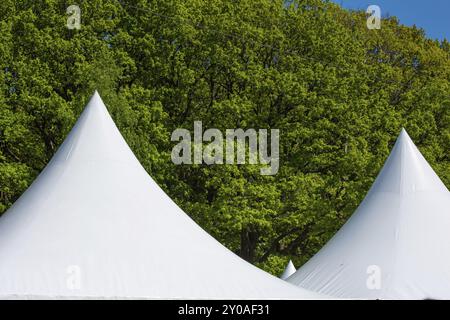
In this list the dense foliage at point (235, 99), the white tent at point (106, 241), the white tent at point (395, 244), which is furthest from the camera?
the dense foliage at point (235, 99)

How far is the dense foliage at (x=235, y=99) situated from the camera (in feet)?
94.3

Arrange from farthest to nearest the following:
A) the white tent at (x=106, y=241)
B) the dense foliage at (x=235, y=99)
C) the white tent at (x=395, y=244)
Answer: the dense foliage at (x=235, y=99), the white tent at (x=395, y=244), the white tent at (x=106, y=241)

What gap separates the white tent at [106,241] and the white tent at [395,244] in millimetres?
4543

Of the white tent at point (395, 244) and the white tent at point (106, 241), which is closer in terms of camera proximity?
the white tent at point (106, 241)

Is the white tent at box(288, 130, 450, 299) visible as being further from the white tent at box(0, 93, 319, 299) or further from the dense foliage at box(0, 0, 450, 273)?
the dense foliage at box(0, 0, 450, 273)

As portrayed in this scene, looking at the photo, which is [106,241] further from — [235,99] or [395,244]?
[235,99]

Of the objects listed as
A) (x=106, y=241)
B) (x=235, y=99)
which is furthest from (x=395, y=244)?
(x=235, y=99)

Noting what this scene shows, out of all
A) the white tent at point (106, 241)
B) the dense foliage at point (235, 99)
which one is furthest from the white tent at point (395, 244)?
the dense foliage at point (235, 99)

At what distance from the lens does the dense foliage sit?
28.8 meters

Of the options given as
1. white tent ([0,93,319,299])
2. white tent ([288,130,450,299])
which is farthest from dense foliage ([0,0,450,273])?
white tent ([0,93,319,299])

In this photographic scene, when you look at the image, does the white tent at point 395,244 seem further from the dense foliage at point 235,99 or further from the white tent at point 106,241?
the dense foliage at point 235,99

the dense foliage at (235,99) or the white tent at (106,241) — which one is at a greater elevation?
the dense foliage at (235,99)

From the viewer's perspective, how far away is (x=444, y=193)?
19.4m
